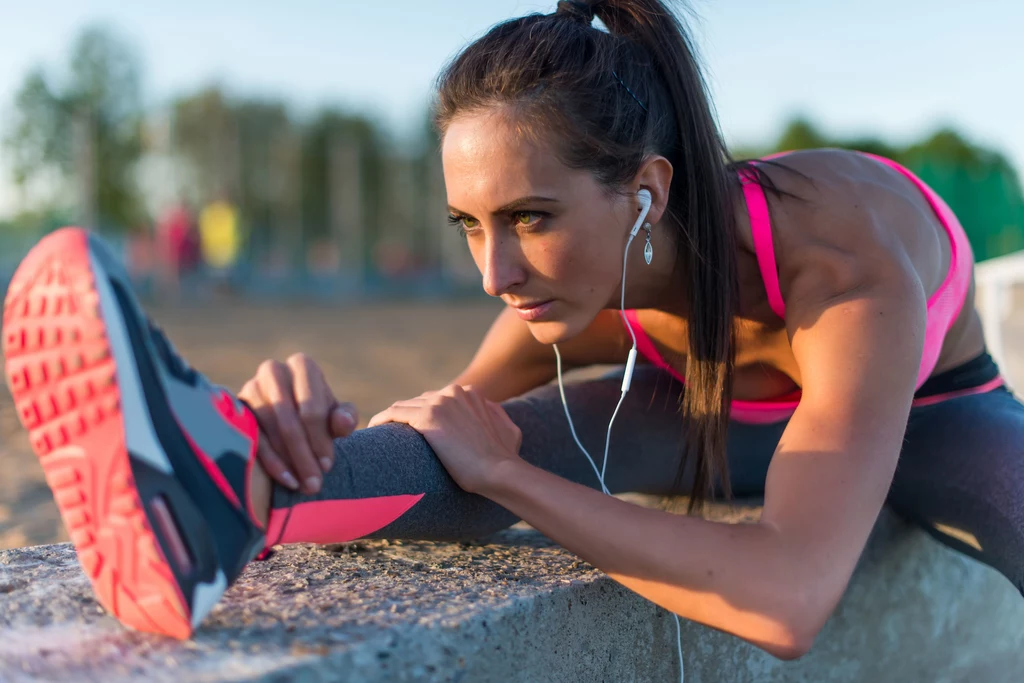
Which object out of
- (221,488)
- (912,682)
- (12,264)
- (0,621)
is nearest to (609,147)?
(221,488)

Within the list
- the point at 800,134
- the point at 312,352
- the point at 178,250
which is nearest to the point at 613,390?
the point at 312,352

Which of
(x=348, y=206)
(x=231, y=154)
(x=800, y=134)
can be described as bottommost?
(x=348, y=206)

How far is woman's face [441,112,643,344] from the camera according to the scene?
5.26 ft

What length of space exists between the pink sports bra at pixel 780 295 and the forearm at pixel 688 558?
53 centimetres

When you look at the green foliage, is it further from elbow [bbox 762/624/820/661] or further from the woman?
elbow [bbox 762/624/820/661]

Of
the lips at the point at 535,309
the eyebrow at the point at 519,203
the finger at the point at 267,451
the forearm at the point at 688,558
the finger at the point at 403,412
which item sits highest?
the eyebrow at the point at 519,203

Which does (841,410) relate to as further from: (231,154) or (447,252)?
(447,252)

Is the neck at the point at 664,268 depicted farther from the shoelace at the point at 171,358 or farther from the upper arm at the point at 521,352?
the shoelace at the point at 171,358

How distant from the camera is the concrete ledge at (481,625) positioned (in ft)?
4.00

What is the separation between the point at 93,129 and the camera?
2325cm

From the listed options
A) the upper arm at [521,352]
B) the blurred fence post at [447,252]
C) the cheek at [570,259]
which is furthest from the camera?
the blurred fence post at [447,252]

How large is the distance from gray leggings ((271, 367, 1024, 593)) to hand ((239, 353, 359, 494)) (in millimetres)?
161

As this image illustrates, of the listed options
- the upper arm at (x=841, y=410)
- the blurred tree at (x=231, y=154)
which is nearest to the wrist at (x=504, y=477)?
the upper arm at (x=841, y=410)

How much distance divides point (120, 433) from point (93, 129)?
24962 millimetres
